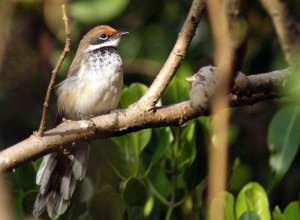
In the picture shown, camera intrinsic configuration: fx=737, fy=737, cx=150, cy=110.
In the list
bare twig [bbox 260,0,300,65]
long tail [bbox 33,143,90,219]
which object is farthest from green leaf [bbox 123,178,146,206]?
bare twig [bbox 260,0,300,65]

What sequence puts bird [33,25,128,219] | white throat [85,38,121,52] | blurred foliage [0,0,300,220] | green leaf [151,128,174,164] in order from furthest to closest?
white throat [85,38,121,52], bird [33,25,128,219], green leaf [151,128,174,164], blurred foliage [0,0,300,220]

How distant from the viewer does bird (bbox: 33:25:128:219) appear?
366cm

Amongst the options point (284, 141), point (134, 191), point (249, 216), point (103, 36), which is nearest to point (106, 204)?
point (134, 191)

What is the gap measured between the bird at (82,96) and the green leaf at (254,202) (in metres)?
0.78

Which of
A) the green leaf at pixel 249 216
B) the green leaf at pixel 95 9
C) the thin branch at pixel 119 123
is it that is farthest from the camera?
the green leaf at pixel 95 9

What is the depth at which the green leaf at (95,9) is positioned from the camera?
443 cm

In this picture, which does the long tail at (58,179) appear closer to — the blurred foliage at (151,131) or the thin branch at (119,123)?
the blurred foliage at (151,131)

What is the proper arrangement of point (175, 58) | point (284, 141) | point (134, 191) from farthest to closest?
point (284, 141), point (134, 191), point (175, 58)

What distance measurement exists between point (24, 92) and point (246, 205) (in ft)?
8.47

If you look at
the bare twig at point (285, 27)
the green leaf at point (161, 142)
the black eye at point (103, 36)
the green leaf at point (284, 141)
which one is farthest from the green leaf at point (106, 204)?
the black eye at point (103, 36)

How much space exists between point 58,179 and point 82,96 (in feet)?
2.47

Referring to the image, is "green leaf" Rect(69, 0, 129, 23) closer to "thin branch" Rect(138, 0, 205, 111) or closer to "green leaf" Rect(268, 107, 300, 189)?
"green leaf" Rect(268, 107, 300, 189)

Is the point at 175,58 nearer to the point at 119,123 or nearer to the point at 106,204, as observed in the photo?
the point at 119,123

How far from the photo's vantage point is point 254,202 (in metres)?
3.12
